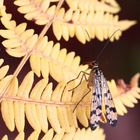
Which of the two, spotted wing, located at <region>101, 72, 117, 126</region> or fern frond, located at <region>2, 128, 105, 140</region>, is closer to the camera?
fern frond, located at <region>2, 128, 105, 140</region>

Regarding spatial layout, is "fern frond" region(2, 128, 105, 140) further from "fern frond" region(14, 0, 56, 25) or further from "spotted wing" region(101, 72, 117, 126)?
"fern frond" region(14, 0, 56, 25)

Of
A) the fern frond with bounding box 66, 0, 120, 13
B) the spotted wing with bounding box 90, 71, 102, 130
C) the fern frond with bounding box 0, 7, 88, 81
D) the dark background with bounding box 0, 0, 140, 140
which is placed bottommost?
the dark background with bounding box 0, 0, 140, 140

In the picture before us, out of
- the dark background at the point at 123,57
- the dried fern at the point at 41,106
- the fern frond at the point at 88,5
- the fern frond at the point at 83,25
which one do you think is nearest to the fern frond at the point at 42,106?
the dried fern at the point at 41,106

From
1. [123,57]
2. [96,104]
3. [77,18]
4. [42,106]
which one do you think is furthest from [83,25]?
[123,57]

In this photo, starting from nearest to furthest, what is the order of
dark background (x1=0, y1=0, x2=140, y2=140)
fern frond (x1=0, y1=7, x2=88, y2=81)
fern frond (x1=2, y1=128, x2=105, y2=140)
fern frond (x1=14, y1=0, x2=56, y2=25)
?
1. fern frond (x1=2, y1=128, x2=105, y2=140)
2. fern frond (x1=0, y1=7, x2=88, y2=81)
3. fern frond (x1=14, y1=0, x2=56, y2=25)
4. dark background (x1=0, y1=0, x2=140, y2=140)

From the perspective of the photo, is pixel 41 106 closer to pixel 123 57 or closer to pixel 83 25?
pixel 83 25

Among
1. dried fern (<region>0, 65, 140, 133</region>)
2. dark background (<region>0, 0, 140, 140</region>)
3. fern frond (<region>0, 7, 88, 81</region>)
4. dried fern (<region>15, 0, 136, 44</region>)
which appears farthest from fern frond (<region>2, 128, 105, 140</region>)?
dark background (<region>0, 0, 140, 140</region>)

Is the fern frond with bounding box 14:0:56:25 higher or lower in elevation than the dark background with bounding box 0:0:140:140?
higher

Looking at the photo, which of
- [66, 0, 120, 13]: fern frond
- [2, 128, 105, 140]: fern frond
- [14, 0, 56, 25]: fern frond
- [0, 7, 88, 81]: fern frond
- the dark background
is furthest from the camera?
the dark background
